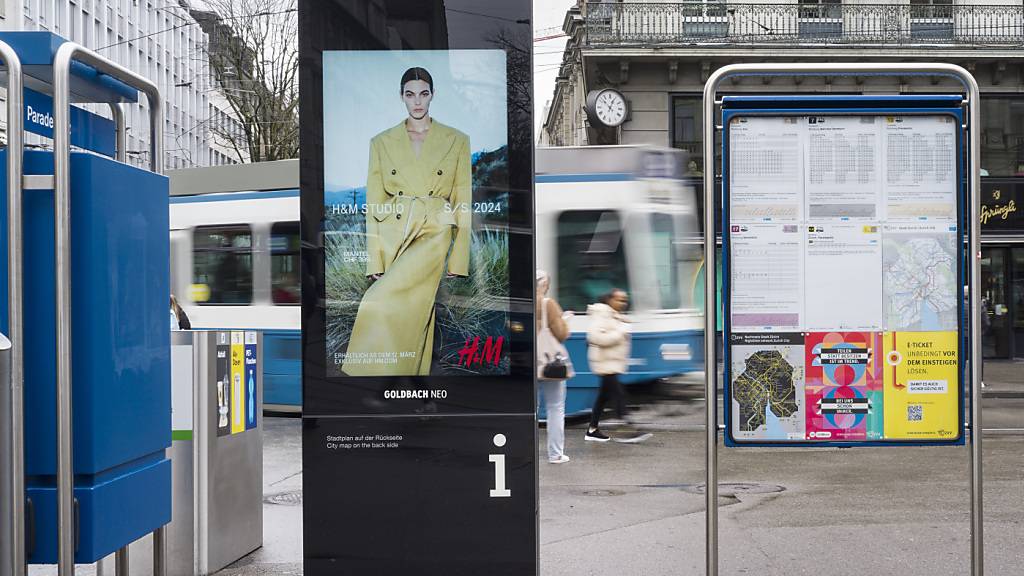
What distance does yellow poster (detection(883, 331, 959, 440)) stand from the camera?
4777mm

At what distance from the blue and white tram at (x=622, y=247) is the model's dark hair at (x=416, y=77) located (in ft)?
27.6

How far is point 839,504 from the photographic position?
829 cm

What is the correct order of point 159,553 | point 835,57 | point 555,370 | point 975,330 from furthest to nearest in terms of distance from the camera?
point 835,57, point 555,370, point 975,330, point 159,553

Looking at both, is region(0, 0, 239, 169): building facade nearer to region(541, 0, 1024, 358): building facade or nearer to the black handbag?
region(541, 0, 1024, 358): building facade

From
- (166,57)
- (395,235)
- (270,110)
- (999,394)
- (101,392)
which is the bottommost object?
(999,394)

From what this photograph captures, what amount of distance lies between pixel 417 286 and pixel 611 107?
783 inches

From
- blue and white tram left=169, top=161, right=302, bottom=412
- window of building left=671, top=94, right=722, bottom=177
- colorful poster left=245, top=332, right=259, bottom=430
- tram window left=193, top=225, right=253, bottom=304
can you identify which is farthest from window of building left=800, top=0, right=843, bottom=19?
colorful poster left=245, top=332, right=259, bottom=430

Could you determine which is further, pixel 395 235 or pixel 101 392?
pixel 395 235

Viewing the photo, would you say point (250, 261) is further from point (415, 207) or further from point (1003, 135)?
point (1003, 135)

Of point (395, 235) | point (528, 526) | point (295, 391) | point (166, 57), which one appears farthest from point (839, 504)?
point (166, 57)

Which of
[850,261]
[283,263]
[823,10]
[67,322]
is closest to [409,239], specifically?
[67,322]

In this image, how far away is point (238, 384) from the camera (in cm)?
662

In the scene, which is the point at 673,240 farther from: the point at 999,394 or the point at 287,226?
the point at 999,394

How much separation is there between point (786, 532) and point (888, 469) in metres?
3.22
